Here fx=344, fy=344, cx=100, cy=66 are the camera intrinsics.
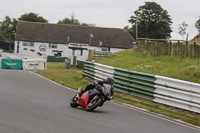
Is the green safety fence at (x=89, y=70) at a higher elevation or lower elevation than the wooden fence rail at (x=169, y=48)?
lower

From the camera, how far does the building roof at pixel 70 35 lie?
77000 mm

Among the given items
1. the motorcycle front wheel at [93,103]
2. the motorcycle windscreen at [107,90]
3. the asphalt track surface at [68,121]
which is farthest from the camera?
the motorcycle front wheel at [93,103]

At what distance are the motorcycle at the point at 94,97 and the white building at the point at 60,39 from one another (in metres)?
65.0

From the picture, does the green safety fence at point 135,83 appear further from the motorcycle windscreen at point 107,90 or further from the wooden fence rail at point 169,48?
the wooden fence rail at point 169,48

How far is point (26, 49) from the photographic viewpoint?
7744cm

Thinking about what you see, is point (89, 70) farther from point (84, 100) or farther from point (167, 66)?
point (84, 100)

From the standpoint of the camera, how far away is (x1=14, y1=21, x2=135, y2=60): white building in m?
76.9

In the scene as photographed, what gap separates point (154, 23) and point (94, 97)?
69974 mm

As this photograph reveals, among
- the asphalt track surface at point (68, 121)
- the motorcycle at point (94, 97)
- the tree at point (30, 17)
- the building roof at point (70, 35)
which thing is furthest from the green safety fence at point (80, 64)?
the tree at point (30, 17)

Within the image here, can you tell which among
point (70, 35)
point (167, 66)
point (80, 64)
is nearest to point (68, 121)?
point (167, 66)

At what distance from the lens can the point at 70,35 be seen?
255ft

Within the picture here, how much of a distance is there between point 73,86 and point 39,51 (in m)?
61.0

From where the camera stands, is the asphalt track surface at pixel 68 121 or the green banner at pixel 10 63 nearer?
the asphalt track surface at pixel 68 121

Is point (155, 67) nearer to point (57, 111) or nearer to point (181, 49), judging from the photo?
point (181, 49)
